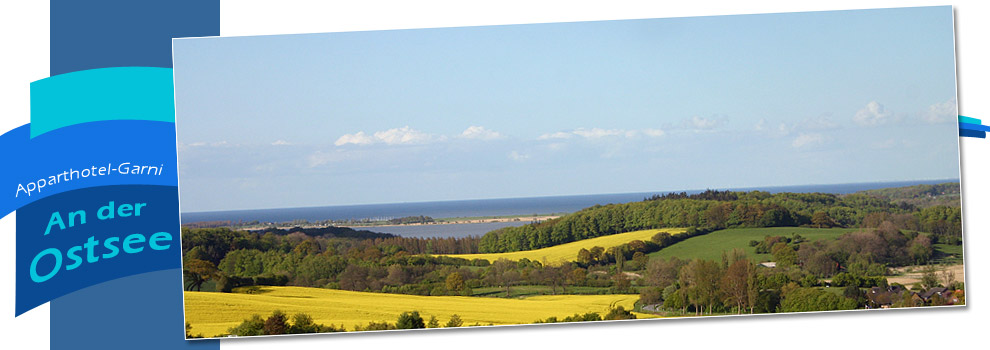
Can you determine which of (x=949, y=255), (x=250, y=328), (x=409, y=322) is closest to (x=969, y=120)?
(x=949, y=255)

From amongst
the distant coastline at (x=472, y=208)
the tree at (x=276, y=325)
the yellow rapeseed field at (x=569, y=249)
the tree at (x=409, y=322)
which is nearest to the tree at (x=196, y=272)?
the distant coastline at (x=472, y=208)

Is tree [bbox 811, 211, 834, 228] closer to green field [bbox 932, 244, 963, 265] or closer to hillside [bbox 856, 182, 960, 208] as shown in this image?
hillside [bbox 856, 182, 960, 208]

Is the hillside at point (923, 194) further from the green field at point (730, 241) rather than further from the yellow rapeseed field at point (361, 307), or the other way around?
the yellow rapeseed field at point (361, 307)

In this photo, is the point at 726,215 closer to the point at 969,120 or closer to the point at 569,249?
the point at 569,249

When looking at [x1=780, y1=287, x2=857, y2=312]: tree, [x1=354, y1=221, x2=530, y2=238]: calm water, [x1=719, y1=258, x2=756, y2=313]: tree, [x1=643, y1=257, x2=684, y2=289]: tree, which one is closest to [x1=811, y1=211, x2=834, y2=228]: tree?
[x1=780, y1=287, x2=857, y2=312]: tree

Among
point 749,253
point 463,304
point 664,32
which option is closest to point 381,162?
point 463,304

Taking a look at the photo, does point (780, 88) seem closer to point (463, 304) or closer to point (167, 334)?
point (463, 304)
